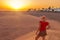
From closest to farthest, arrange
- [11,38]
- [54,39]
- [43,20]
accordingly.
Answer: [43,20] < [54,39] < [11,38]

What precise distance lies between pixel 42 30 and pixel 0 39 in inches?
155

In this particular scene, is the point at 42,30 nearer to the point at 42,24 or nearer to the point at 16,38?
the point at 42,24

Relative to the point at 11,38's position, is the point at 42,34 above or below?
below

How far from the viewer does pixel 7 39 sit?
623 inches

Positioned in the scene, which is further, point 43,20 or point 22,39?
point 22,39

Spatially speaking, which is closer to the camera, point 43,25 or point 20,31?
point 43,25

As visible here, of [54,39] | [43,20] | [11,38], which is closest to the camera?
[43,20]

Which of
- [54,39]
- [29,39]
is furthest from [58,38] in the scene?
[29,39]

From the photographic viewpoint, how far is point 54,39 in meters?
15.1

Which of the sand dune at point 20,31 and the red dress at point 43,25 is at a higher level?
the sand dune at point 20,31

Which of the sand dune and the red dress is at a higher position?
the sand dune

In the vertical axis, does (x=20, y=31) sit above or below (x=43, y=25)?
above

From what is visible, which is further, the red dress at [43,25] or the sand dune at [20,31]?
the sand dune at [20,31]

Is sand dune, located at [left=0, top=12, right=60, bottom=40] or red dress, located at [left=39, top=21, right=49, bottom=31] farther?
sand dune, located at [left=0, top=12, right=60, bottom=40]
